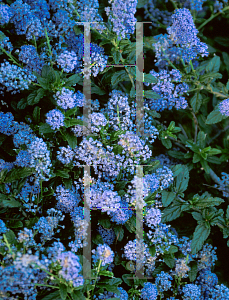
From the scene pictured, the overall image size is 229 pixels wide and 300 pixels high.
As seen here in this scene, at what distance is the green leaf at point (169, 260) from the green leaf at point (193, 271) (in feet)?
0.53

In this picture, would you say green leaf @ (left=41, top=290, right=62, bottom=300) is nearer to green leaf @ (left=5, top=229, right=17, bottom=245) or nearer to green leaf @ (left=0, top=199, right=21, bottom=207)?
green leaf @ (left=5, top=229, right=17, bottom=245)

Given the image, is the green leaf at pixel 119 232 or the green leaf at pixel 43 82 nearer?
the green leaf at pixel 43 82

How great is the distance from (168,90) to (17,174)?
1122 millimetres

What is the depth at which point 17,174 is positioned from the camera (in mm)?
1904

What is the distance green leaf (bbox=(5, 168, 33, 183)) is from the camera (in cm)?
189

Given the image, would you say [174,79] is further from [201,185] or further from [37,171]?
[37,171]

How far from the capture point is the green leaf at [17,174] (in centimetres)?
189

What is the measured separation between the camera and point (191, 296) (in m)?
2.05

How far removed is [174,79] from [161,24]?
0.68 meters

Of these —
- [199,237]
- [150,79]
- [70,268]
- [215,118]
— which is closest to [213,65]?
[215,118]

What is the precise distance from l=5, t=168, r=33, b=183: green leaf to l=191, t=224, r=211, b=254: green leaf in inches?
43.4

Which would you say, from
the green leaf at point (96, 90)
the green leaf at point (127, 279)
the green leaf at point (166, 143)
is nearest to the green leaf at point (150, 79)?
the green leaf at point (96, 90)

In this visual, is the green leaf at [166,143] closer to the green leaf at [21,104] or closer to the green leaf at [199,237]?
the green leaf at [199,237]

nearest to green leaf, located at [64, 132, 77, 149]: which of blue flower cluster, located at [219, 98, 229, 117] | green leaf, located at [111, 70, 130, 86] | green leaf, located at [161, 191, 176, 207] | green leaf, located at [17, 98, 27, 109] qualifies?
green leaf, located at [17, 98, 27, 109]
